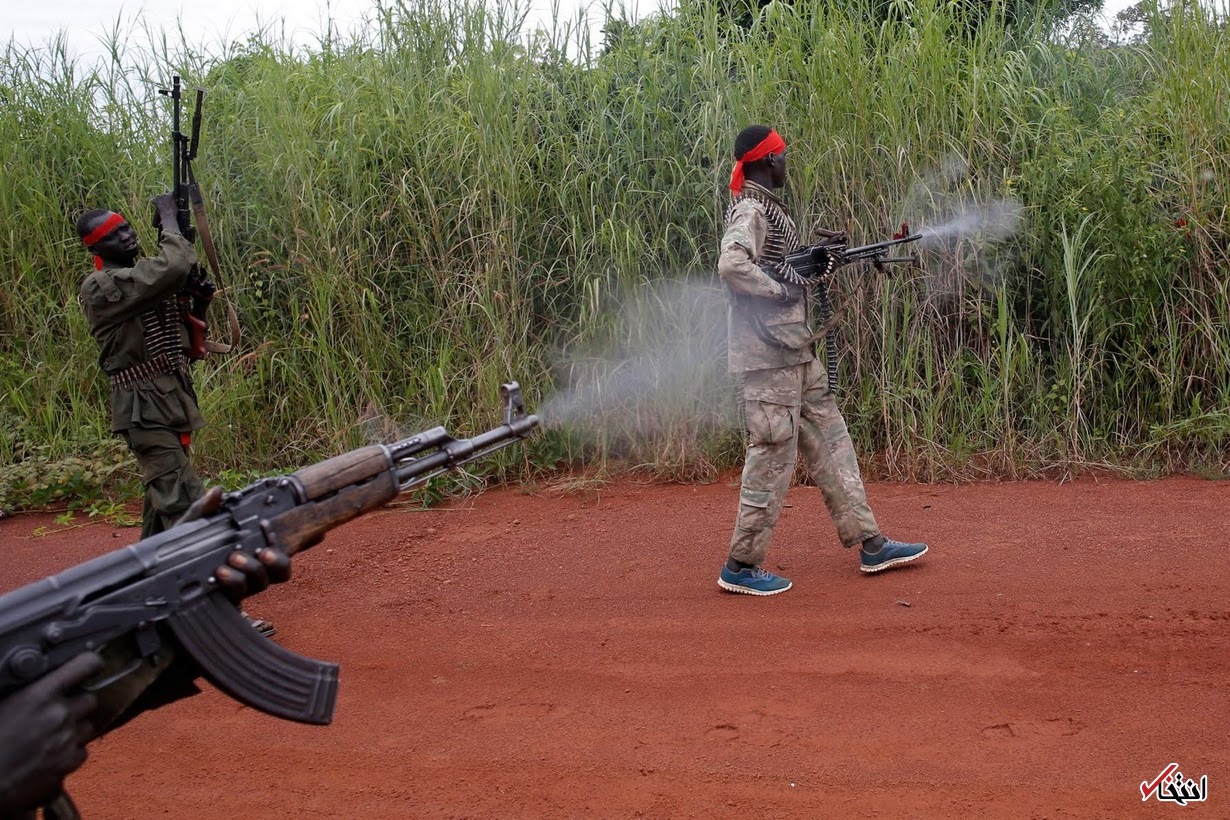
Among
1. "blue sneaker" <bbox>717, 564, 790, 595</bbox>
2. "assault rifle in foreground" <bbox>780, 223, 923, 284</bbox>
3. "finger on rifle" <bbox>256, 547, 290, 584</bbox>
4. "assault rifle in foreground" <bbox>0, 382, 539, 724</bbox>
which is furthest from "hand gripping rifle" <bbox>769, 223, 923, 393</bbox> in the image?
"finger on rifle" <bbox>256, 547, 290, 584</bbox>

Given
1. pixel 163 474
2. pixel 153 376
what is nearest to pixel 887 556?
pixel 163 474

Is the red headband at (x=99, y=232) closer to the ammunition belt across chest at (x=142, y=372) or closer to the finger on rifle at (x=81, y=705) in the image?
the ammunition belt across chest at (x=142, y=372)

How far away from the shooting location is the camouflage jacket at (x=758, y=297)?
448cm

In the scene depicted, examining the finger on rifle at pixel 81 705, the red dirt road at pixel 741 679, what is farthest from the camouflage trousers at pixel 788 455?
the finger on rifle at pixel 81 705

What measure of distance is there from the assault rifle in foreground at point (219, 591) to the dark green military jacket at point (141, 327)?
2340 millimetres

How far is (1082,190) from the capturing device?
6.11m

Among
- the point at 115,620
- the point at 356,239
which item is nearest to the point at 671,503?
the point at 356,239

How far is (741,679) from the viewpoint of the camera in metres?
3.80

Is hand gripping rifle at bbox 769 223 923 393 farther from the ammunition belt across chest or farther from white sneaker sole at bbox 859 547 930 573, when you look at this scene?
the ammunition belt across chest

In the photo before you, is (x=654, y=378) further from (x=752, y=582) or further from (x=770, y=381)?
(x=752, y=582)

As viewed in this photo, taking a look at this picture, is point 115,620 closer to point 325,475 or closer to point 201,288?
point 325,475

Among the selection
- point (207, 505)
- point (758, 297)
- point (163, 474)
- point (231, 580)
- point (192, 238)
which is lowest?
point (163, 474)

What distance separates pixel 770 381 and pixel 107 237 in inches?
113

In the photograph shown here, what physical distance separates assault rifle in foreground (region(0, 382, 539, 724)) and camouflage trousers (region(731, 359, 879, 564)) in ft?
6.65
